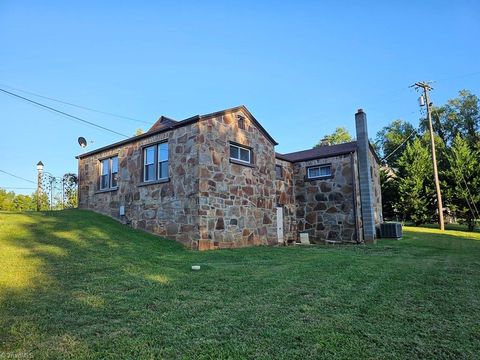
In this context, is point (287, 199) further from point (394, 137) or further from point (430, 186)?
point (394, 137)

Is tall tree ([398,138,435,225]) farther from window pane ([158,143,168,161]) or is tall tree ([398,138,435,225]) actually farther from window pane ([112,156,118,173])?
window pane ([112,156,118,173])

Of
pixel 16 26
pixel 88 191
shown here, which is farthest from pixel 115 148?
pixel 16 26

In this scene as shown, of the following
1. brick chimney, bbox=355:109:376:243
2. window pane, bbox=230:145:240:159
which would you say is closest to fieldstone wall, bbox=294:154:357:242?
brick chimney, bbox=355:109:376:243

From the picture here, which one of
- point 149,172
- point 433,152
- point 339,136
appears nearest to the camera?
point 149,172

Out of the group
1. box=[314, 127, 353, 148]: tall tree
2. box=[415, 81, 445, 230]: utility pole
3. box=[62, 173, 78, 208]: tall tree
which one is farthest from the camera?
box=[314, 127, 353, 148]: tall tree

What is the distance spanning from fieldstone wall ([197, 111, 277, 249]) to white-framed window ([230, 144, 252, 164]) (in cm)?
21

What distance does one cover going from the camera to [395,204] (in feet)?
78.9

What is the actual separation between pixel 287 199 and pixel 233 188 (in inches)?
225

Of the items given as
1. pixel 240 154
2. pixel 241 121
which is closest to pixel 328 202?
pixel 240 154

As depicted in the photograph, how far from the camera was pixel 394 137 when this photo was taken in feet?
114

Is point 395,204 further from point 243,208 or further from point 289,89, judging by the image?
point 243,208

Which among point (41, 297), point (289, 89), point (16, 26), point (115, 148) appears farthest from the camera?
point (289, 89)

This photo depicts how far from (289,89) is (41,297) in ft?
59.1

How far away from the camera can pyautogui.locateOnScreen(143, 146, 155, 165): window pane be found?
490 inches
